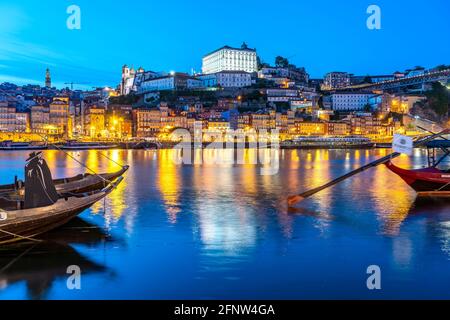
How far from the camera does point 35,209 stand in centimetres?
1040

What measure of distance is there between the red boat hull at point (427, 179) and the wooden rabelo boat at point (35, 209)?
11.6 meters

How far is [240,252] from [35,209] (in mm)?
→ 4226

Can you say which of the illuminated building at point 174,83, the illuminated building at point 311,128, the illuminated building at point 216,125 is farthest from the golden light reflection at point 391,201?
the illuminated building at point 174,83

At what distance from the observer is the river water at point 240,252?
803 cm

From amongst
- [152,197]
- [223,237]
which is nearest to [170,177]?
[152,197]

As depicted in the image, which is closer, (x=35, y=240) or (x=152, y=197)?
(x=35, y=240)

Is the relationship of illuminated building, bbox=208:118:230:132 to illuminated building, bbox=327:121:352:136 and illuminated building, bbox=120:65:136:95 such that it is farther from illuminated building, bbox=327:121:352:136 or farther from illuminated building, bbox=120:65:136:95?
illuminated building, bbox=120:65:136:95

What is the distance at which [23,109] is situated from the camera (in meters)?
90.9

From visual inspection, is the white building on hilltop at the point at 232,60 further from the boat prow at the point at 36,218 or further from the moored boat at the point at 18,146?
the boat prow at the point at 36,218

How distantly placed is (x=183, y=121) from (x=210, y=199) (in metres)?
68.9

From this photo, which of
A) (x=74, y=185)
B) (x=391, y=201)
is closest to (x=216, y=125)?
(x=391, y=201)

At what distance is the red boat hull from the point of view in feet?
59.4

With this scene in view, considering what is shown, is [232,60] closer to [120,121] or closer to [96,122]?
[120,121]
